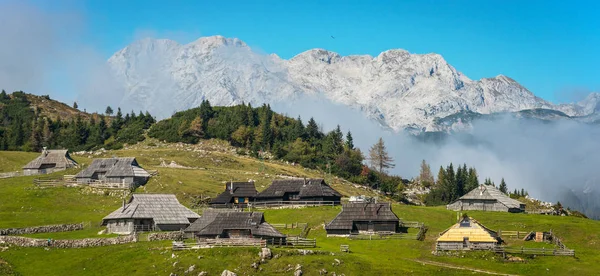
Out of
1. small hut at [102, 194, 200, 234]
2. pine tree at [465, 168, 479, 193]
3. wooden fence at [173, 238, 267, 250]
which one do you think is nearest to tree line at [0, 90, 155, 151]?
pine tree at [465, 168, 479, 193]

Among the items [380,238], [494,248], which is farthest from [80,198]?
[494,248]

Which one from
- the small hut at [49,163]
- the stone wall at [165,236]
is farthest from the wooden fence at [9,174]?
the stone wall at [165,236]

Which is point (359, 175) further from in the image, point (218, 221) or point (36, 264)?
point (36, 264)

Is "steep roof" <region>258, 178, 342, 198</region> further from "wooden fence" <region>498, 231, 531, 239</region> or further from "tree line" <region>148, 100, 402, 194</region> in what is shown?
"tree line" <region>148, 100, 402, 194</region>

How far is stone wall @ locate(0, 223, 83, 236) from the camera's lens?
7838cm

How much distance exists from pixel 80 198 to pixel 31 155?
46921mm

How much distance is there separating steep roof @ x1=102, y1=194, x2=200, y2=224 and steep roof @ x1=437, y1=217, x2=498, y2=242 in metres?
31.9

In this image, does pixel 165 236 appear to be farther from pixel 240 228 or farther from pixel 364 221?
pixel 364 221

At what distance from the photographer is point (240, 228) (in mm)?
72938

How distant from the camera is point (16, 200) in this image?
97438 mm

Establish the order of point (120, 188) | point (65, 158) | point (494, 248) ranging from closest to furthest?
point (494, 248)
point (120, 188)
point (65, 158)

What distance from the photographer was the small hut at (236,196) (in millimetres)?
104812

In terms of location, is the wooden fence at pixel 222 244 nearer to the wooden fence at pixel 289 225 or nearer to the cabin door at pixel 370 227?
the wooden fence at pixel 289 225

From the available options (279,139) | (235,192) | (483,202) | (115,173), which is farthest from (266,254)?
(279,139)
